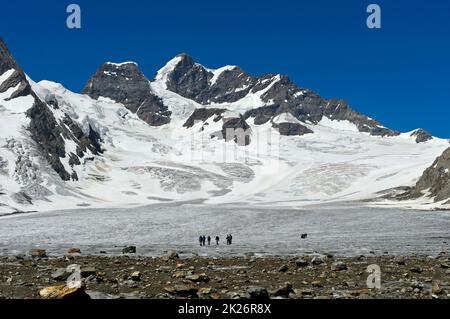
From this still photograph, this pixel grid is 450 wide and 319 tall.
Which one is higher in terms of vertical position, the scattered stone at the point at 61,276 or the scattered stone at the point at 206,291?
the scattered stone at the point at 61,276

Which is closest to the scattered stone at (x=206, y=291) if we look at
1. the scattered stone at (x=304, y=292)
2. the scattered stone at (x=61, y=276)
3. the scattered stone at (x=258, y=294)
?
the scattered stone at (x=258, y=294)

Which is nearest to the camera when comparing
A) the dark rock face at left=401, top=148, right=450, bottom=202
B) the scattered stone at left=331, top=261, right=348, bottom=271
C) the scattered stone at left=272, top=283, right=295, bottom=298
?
the scattered stone at left=272, top=283, right=295, bottom=298

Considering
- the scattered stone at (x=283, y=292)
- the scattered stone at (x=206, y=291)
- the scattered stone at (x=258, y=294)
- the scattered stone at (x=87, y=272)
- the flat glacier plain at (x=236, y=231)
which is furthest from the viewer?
the flat glacier plain at (x=236, y=231)

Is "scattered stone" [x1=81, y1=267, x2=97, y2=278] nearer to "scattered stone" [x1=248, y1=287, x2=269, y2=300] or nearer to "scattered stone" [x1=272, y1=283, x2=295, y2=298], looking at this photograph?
"scattered stone" [x1=248, y1=287, x2=269, y2=300]

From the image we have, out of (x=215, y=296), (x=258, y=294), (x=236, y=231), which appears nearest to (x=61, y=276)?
(x=215, y=296)

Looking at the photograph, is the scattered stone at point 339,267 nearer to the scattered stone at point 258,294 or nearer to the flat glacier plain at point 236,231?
the scattered stone at point 258,294

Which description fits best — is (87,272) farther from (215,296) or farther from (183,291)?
(215,296)

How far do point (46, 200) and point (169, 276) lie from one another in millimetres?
143104

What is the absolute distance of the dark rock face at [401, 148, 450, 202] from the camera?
130 m

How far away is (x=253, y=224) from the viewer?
7694 centimetres

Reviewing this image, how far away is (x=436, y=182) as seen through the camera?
13725 cm

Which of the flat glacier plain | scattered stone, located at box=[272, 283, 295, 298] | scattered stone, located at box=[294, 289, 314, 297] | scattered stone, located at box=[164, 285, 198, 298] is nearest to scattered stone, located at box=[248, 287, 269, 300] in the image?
scattered stone, located at box=[272, 283, 295, 298]

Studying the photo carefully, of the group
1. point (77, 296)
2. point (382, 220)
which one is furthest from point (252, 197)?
point (77, 296)

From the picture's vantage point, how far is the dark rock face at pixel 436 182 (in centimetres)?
13050
